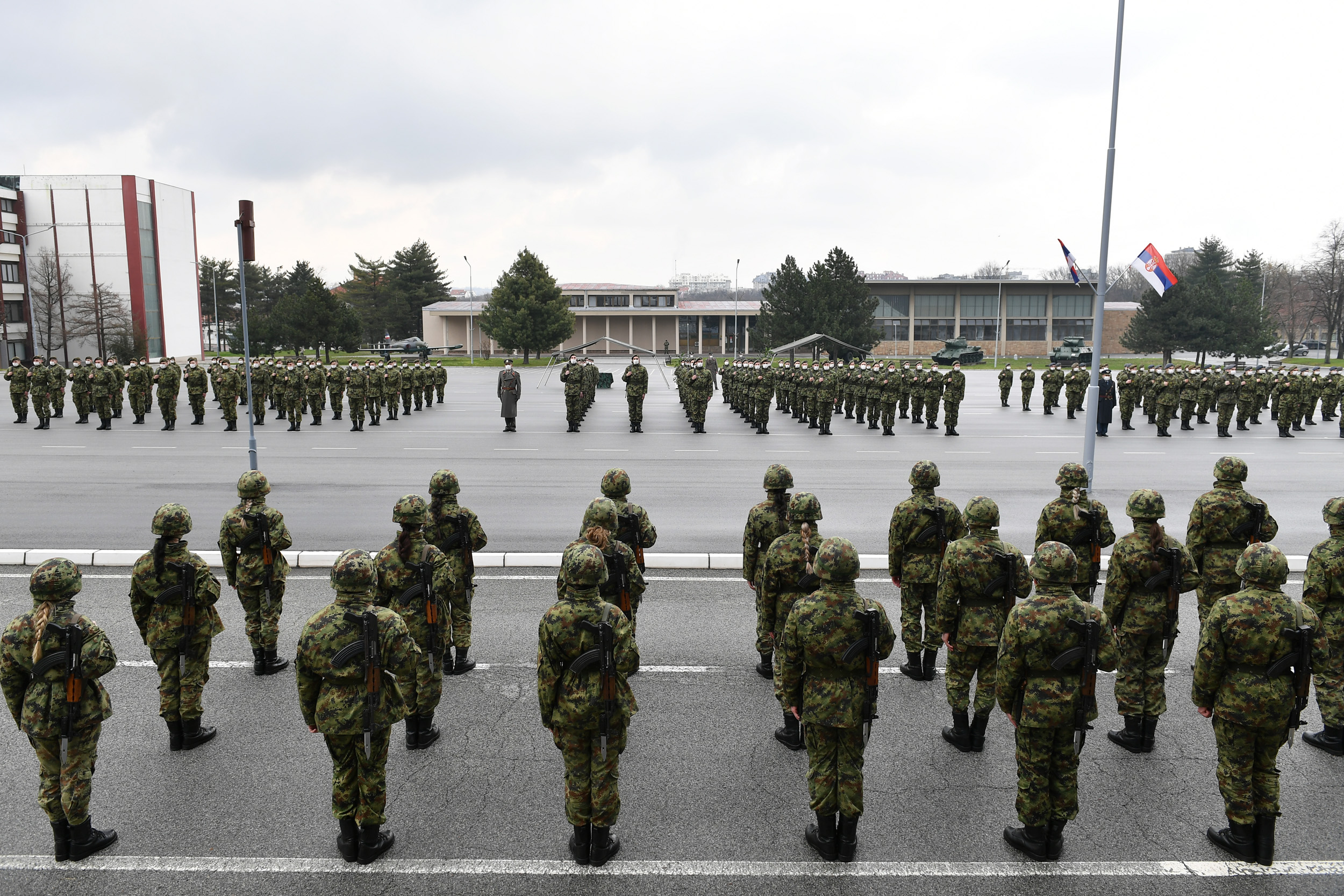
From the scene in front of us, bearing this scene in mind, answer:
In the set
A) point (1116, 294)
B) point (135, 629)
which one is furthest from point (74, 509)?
point (1116, 294)

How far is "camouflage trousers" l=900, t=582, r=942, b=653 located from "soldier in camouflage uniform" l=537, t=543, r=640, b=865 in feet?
11.0

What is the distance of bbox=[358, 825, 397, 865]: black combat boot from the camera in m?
4.84

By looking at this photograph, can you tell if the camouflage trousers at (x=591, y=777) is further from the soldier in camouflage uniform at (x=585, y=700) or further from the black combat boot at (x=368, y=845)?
the black combat boot at (x=368, y=845)

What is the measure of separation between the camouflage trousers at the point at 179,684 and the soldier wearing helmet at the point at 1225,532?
7743 millimetres

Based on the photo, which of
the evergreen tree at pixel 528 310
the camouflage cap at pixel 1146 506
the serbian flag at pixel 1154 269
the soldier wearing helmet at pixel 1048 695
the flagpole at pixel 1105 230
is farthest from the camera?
the evergreen tree at pixel 528 310

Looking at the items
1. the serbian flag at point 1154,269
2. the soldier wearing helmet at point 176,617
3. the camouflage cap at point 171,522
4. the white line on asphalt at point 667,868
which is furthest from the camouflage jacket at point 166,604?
the serbian flag at point 1154,269

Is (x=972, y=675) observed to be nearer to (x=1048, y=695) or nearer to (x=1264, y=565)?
(x=1048, y=695)

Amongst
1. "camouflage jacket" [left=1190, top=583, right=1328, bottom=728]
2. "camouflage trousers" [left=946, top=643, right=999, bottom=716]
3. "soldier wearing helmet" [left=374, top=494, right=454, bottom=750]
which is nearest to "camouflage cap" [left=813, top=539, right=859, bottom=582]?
"camouflage trousers" [left=946, top=643, right=999, bottom=716]

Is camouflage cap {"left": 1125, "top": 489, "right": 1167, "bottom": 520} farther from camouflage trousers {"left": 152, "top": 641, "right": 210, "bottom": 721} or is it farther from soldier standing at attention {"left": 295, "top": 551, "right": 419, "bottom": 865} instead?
camouflage trousers {"left": 152, "top": 641, "right": 210, "bottom": 721}

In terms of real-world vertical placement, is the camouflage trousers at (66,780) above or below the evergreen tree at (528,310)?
below

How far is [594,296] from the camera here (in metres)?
84.5

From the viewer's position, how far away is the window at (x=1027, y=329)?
8006cm

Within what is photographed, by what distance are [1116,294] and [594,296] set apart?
86.6 metres

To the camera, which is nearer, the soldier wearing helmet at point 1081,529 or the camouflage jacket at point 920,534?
the soldier wearing helmet at point 1081,529
